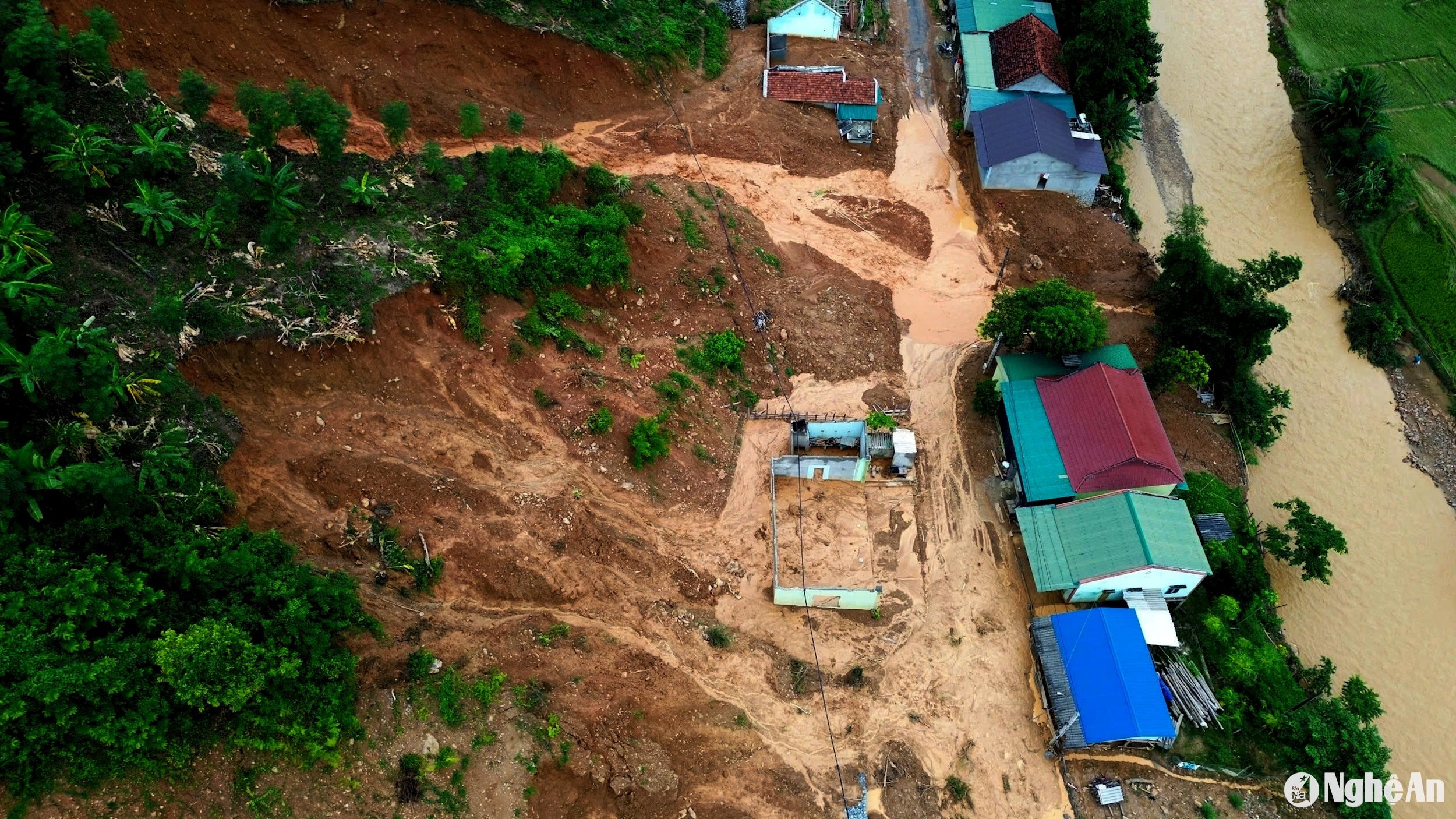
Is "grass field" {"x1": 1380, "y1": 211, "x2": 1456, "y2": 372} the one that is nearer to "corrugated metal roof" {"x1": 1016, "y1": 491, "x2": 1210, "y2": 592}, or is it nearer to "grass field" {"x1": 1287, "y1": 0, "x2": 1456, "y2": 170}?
"grass field" {"x1": 1287, "y1": 0, "x2": 1456, "y2": 170}

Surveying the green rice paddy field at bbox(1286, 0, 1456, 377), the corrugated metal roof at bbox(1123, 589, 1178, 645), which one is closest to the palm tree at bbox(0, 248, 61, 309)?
the corrugated metal roof at bbox(1123, 589, 1178, 645)

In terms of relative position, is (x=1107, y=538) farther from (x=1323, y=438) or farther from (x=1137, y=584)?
(x=1323, y=438)

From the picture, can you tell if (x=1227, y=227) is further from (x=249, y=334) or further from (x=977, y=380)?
(x=249, y=334)

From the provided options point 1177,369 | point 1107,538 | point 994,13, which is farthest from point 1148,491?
point 994,13

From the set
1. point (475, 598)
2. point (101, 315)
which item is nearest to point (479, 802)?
point (475, 598)

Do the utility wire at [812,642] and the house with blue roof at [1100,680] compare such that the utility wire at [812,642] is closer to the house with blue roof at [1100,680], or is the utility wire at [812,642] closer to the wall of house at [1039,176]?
the house with blue roof at [1100,680]
